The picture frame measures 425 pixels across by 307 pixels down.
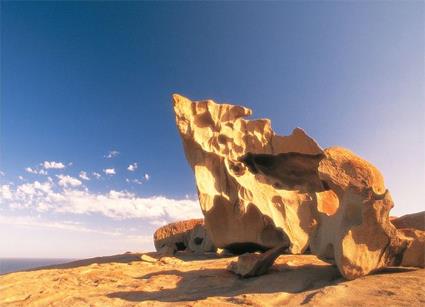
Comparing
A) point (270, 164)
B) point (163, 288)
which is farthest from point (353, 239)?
point (270, 164)

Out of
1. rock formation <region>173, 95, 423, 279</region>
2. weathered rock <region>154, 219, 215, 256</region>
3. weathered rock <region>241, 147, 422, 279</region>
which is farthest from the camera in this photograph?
weathered rock <region>154, 219, 215, 256</region>

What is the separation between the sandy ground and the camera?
504 cm

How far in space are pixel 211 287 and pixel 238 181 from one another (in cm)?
555

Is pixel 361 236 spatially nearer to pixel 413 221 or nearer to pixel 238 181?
pixel 413 221

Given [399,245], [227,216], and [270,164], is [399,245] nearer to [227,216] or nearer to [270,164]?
[227,216]

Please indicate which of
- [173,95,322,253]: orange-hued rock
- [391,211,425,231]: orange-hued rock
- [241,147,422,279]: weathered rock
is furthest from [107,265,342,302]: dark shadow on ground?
[391,211,425,231]: orange-hued rock

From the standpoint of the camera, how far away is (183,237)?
18.9 metres

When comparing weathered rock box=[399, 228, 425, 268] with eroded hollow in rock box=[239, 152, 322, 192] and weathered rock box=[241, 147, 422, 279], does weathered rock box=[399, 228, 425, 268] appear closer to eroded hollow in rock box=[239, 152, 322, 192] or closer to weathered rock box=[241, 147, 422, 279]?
weathered rock box=[241, 147, 422, 279]

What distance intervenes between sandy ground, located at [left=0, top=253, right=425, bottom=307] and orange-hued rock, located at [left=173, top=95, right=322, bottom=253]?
187 centimetres

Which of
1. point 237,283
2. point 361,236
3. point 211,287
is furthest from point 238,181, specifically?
point 361,236

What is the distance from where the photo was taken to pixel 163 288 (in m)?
6.96

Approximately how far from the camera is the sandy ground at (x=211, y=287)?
504 cm

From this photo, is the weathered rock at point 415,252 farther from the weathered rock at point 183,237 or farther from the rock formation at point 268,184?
the weathered rock at point 183,237

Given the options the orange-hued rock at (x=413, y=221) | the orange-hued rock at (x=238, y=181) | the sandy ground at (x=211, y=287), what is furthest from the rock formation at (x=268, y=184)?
the orange-hued rock at (x=413, y=221)
